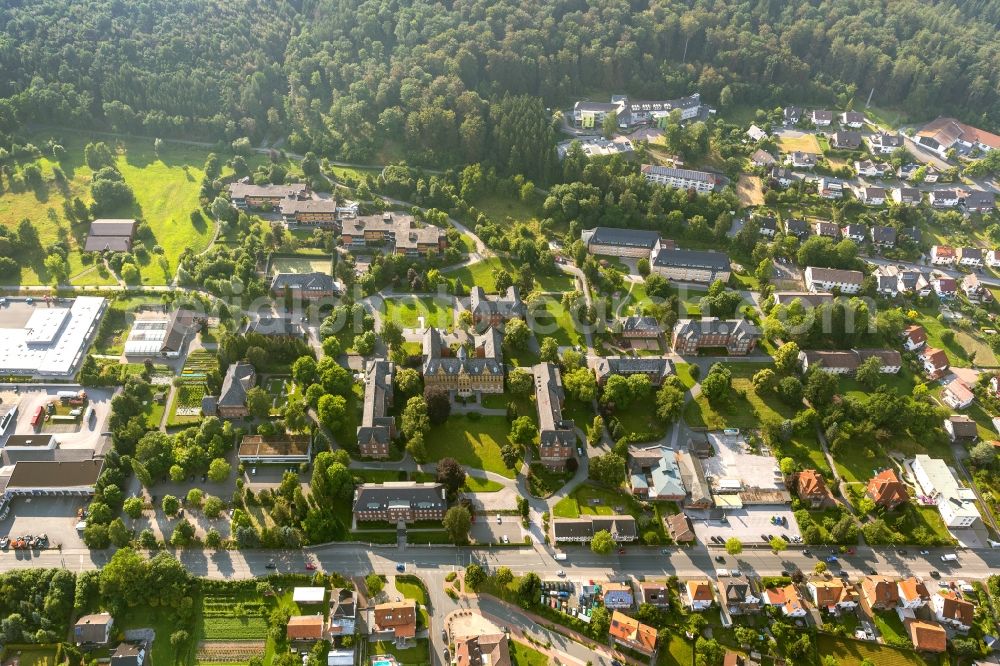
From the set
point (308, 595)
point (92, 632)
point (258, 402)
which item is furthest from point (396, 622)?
point (258, 402)

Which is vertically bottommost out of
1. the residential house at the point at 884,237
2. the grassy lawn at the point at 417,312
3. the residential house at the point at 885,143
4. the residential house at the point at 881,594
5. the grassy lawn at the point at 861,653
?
the grassy lawn at the point at 861,653

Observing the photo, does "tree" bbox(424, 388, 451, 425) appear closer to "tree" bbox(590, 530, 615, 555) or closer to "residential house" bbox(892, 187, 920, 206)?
"tree" bbox(590, 530, 615, 555)

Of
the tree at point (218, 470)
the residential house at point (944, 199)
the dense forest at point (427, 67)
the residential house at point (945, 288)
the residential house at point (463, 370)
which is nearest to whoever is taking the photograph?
the tree at point (218, 470)

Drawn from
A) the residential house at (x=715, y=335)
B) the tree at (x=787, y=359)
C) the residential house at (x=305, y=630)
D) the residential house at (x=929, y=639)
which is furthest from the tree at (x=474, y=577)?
the tree at (x=787, y=359)

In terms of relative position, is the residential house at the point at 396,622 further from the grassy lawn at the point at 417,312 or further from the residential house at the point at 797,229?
the residential house at the point at 797,229

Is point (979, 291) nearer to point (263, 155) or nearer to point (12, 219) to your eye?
point (263, 155)

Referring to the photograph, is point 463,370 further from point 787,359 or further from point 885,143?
point 885,143
